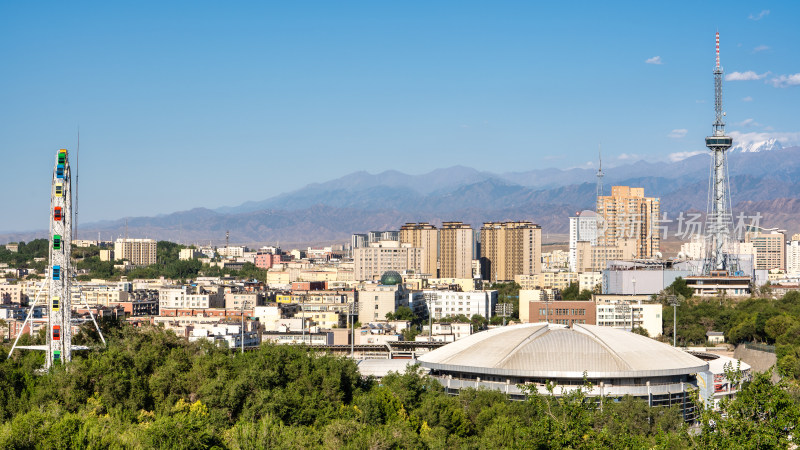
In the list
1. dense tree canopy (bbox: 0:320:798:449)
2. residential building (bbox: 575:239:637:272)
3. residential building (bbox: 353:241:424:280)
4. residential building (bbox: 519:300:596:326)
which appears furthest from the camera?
residential building (bbox: 353:241:424:280)

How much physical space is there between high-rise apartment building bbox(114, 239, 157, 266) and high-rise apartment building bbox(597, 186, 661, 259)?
62.9 metres

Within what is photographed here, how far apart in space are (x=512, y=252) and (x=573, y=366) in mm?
100600

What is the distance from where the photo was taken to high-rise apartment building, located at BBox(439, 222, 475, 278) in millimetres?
136500

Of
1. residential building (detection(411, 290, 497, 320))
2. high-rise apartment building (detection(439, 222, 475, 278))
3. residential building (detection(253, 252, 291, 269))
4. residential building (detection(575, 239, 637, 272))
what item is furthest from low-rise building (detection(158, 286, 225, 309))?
residential building (detection(253, 252, 291, 269))

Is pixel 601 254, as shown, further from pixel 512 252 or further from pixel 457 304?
pixel 457 304

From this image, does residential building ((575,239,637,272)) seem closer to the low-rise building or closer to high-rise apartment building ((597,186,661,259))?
high-rise apartment building ((597,186,661,259))

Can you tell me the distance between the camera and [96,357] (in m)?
37.9

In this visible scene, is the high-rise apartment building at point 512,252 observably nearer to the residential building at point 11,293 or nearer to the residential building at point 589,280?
the residential building at point 589,280

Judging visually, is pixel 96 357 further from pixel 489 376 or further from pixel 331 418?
pixel 489 376

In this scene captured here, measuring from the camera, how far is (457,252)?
137625 mm

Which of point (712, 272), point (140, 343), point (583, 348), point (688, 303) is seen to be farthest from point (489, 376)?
point (712, 272)

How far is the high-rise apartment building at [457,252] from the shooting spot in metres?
136

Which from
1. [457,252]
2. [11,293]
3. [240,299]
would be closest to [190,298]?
[240,299]

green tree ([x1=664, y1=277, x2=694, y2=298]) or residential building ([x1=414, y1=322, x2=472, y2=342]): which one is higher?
green tree ([x1=664, y1=277, x2=694, y2=298])
